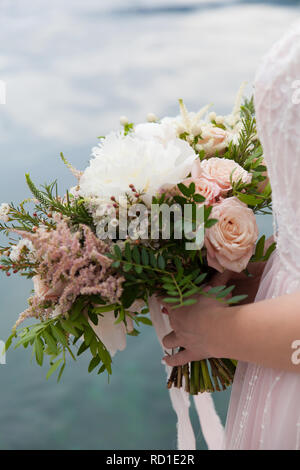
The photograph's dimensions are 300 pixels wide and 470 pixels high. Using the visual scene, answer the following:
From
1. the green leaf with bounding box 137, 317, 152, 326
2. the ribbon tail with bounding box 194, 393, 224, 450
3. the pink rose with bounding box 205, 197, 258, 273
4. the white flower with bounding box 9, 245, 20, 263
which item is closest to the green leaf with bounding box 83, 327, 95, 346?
the green leaf with bounding box 137, 317, 152, 326

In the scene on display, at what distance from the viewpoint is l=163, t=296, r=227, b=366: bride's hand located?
89 centimetres

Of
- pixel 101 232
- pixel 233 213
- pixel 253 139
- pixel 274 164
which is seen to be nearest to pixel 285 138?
pixel 274 164

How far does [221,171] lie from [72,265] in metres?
0.36

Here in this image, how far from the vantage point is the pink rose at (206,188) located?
0.93m

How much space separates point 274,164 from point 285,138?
0.18 ft

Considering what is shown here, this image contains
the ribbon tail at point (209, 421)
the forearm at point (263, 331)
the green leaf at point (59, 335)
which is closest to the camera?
the forearm at point (263, 331)

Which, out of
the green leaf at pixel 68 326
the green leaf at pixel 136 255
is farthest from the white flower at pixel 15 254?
the green leaf at pixel 136 255

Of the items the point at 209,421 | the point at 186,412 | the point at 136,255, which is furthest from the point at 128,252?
the point at 209,421

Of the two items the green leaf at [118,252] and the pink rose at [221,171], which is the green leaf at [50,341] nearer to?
the green leaf at [118,252]

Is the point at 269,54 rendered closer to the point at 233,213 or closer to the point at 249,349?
the point at 233,213

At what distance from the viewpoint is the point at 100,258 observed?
2.79 ft

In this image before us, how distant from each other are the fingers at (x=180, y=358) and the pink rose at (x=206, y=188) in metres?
0.35

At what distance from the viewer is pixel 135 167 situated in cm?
89

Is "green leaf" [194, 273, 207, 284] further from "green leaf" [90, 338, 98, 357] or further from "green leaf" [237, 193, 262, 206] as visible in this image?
"green leaf" [90, 338, 98, 357]
